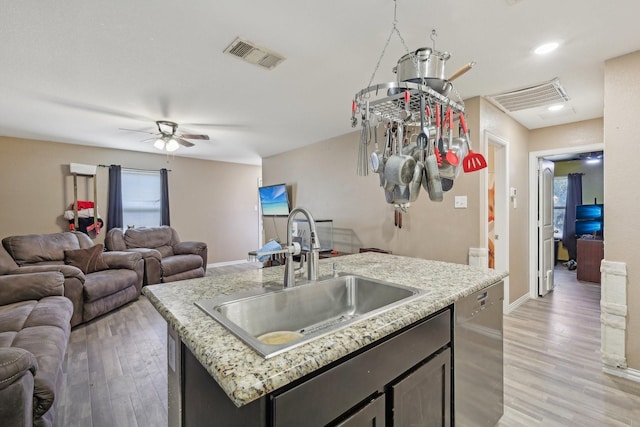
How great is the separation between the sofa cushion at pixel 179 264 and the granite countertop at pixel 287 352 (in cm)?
348

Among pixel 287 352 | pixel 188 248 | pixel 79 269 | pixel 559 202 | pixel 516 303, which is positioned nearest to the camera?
pixel 287 352

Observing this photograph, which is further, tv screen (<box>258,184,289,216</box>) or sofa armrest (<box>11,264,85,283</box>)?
tv screen (<box>258,184,289,216</box>)

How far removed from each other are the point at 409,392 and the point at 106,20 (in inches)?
99.6

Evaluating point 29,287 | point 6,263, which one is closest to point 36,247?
point 6,263

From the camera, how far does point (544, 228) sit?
425 centimetres

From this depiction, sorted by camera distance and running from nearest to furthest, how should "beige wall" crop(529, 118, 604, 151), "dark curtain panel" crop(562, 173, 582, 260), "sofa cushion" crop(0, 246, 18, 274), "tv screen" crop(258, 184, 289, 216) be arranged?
1. "sofa cushion" crop(0, 246, 18, 274)
2. "beige wall" crop(529, 118, 604, 151)
3. "tv screen" crop(258, 184, 289, 216)
4. "dark curtain panel" crop(562, 173, 582, 260)

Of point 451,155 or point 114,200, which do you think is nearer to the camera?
point 451,155

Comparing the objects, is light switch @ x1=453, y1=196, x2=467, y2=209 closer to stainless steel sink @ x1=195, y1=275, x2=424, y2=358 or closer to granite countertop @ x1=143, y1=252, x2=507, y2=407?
granite countertop @ x1=143, y1=252, x2=507, y2=407

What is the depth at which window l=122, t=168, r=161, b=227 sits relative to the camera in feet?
18.0

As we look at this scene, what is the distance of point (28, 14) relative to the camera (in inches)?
67.8

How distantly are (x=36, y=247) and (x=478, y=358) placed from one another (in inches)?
186

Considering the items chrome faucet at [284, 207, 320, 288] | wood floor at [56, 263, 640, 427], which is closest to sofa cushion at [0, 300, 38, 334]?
wood floor at [56, 263, 640, 427]

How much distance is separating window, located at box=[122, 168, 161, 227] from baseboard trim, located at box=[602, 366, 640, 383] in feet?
21.1

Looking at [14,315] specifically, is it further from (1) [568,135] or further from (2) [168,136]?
(1) [568,135]
